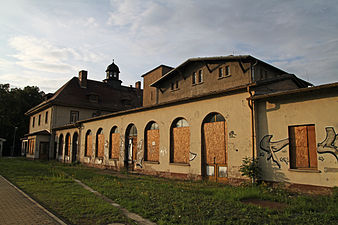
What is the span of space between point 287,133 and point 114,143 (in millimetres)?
13390

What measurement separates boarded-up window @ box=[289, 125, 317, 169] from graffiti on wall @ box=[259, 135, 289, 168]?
302 mm

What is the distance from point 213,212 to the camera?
20.4 ft

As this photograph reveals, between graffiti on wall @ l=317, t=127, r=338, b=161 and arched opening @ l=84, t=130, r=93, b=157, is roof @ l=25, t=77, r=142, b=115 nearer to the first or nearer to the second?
arched opening @ l=84, t=130, r=93, b=157

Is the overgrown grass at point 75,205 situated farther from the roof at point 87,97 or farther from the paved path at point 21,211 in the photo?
the roof at point 87,97

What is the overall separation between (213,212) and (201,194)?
2.24m

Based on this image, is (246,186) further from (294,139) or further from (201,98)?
(201,98)

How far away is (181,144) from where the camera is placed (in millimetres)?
13406

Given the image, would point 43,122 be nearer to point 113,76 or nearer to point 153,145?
point 113,76

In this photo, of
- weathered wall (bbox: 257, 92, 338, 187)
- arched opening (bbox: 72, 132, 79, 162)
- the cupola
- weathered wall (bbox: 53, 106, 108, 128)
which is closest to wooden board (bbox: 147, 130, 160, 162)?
weathered wall (bbox: 257, 92, 338, 187)

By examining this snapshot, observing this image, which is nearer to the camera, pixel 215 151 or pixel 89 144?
pixel 215 151

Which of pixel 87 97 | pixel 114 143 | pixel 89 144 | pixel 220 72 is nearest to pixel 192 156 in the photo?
pixel 220 72

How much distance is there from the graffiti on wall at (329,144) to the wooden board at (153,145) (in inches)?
345

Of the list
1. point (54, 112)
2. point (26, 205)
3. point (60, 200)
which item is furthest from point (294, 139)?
point (54, 112)

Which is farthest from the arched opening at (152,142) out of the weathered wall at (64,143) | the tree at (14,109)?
the tree at (14,109)
